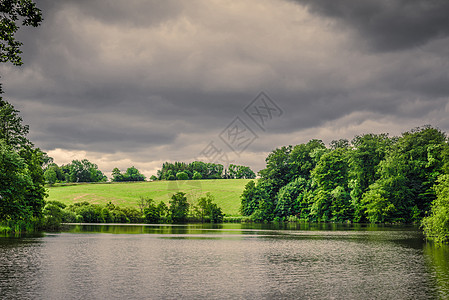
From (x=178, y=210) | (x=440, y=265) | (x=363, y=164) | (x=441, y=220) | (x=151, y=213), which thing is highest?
(x=363, y=164)

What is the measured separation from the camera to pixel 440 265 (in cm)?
2812

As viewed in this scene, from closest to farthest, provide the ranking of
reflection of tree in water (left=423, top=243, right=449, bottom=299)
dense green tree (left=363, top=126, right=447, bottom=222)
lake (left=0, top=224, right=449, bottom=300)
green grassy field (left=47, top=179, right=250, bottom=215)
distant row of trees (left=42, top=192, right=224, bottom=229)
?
lake (left=0, top=224, right=449, bottom=300), reflection of tree in water (left=423, top=243, right=449, bottom=299), dense green tree (left=363, top=126, right=447, bottom=222), distant row of trees (left=42, top=192, right=224, bottom=229), green grassy field (left=47, top=179, right=250, bottom=215)

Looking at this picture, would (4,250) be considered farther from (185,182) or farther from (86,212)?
(185,182)

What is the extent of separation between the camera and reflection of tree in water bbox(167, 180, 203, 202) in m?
150

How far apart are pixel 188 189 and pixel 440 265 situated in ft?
470

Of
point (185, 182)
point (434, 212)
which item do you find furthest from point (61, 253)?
point (185, 182)

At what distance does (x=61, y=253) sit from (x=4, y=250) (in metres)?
5.93

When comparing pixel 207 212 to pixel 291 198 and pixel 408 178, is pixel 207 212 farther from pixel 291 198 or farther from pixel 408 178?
pixel 408 178

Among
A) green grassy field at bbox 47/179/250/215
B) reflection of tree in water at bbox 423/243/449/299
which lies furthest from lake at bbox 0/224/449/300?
green grassy field at bbox 47/179/250/215

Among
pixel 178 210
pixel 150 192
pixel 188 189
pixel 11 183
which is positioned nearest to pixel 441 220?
pixel 11 183

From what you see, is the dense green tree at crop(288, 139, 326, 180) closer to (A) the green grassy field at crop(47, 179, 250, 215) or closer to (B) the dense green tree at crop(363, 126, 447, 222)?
(A) the green grassy field at crop(47, 179, 250, 215)

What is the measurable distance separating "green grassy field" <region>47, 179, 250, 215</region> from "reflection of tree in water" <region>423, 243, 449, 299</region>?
102694 mm

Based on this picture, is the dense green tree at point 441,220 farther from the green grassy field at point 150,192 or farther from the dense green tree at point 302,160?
the green grassy field at point 150,192

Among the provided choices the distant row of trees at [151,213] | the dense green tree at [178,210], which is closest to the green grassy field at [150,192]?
the distant row of trees at [151,213]
